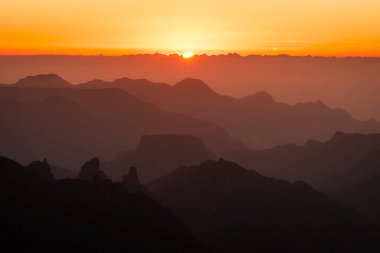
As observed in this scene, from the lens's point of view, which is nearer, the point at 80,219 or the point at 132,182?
the point at 80,219

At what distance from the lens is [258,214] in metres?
155

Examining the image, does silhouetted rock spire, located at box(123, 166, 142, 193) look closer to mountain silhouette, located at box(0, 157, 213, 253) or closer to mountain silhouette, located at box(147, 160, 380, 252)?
mountain silhouette, located at box(147, 160, 380, 252)

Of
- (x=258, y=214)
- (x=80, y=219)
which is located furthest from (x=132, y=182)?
(x=80, y=219)

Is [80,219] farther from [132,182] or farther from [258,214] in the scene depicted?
[258,214]

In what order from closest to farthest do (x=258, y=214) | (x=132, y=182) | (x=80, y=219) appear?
(x=80, y=219) < (x=132, y=182) < (x=258, y=214)

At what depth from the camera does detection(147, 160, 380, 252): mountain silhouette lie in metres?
142

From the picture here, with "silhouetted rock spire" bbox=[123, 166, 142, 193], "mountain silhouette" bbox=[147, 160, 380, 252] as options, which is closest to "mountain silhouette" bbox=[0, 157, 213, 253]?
"mountain silhouette" bbox=[147, 160, 380, 252]

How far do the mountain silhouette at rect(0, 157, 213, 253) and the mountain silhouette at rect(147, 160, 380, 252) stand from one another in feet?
84.5

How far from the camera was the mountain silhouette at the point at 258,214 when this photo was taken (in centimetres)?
14250

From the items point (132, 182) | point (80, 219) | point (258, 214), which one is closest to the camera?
point (80, 219)

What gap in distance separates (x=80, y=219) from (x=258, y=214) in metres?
69.6

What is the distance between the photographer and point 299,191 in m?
173

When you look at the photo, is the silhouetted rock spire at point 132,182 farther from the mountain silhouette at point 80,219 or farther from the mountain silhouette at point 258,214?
the mountain silhouette at point 80,219

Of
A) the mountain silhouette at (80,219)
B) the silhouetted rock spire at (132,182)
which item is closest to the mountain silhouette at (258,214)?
the silhouetted rock spire at (132,182)
